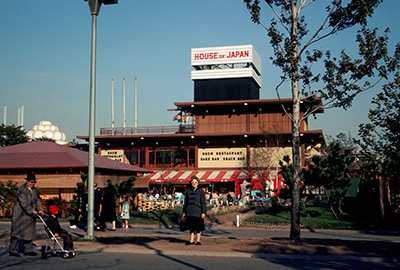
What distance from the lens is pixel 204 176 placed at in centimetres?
5184

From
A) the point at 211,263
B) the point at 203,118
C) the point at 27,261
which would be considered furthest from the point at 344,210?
the point at 203,118

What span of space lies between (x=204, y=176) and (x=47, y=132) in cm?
4565

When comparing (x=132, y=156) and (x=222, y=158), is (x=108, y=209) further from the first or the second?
(x=132, y=156)

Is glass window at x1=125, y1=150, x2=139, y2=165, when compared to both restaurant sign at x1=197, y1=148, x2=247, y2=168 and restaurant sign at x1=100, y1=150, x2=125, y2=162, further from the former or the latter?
restaurant sign at x1=197, y1=148, x2=247, y2=168

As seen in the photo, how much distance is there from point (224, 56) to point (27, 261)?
56944mm

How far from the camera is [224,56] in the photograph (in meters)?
65.2

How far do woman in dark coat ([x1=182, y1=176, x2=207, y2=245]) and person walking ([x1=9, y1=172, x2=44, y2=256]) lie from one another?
3736 mm

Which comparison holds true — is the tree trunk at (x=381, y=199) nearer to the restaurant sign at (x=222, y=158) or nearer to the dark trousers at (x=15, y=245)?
the dark trousers at (x=15, y=245)

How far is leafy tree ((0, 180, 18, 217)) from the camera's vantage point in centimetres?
2527

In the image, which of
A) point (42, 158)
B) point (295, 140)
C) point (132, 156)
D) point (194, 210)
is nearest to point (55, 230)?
point (194, 210)

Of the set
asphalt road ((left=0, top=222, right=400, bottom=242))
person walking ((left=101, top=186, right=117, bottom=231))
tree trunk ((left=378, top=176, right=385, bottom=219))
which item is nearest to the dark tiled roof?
asphalt road ((left=0, top=222, right=400, bottom=242))

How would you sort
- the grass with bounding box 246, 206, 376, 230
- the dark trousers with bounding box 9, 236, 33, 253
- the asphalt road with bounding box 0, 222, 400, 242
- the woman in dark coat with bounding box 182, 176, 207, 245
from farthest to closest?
1. the grass with bounding box 246, 206, 376, 230
2. the asphalt road with bounding box 0, 222, 400, 242
3. the woman in dark coat with bounding box 182, 176, 207, 245
4. the dark trousers with bounding box 9, 236, 33, 253

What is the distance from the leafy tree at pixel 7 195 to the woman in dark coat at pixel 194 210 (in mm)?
15604

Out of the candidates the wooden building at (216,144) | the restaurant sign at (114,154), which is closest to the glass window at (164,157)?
the wooden building at (216,144)
